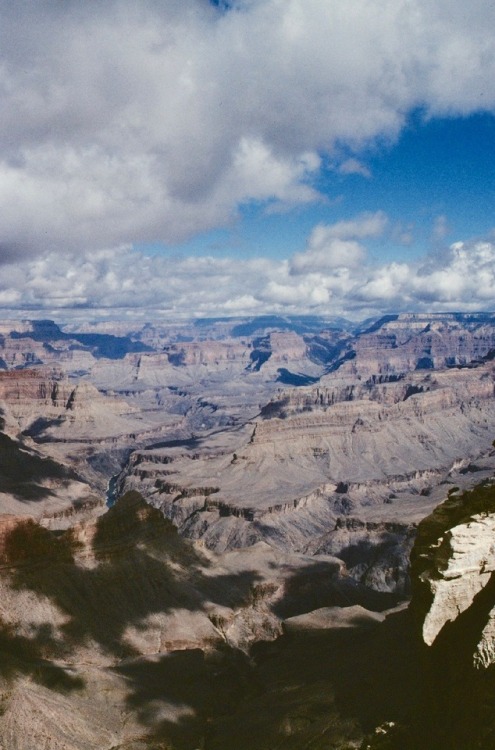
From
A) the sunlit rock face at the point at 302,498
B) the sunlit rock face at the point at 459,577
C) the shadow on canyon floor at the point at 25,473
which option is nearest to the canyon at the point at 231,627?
the sunlit rock face at the point at 459,577

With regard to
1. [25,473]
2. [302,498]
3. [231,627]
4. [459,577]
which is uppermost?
[459,577]

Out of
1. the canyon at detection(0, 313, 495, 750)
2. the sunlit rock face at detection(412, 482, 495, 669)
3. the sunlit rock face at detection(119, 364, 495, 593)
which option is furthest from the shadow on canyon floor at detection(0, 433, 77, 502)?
the sunlit rock face at detection(412, 482, 495, 669)

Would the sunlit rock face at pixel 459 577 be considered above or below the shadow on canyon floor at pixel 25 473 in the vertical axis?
above

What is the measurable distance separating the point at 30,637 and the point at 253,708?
2464cm

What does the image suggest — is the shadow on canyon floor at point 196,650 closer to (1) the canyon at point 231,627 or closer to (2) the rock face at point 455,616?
(1) the canyon at point 231,627

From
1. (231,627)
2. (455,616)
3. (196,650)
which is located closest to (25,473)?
(231,627)

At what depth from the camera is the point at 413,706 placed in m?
33.6

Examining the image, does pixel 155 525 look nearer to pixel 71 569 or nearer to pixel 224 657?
pixel 71 569

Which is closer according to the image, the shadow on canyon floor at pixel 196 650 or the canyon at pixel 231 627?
the canyon at pixel 231 627

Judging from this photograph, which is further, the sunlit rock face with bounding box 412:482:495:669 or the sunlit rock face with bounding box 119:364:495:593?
the sunlit rock face with bounding box 119:364:495:593

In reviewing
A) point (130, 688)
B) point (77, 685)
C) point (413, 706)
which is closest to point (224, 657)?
point (130, 688)

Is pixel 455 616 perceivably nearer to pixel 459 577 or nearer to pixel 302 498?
pixel 459 577

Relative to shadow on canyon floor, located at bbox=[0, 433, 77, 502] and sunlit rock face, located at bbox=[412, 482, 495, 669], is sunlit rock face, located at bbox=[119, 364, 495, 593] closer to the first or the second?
shadow on canyon floor, located at bbox=[0, 433, 77, 502]

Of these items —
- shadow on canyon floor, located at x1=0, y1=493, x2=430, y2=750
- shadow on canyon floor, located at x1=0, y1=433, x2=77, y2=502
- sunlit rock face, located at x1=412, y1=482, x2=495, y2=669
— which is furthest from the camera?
shadow on canyon floor, located at x1=0, y1=433, x2=77, y2=502
